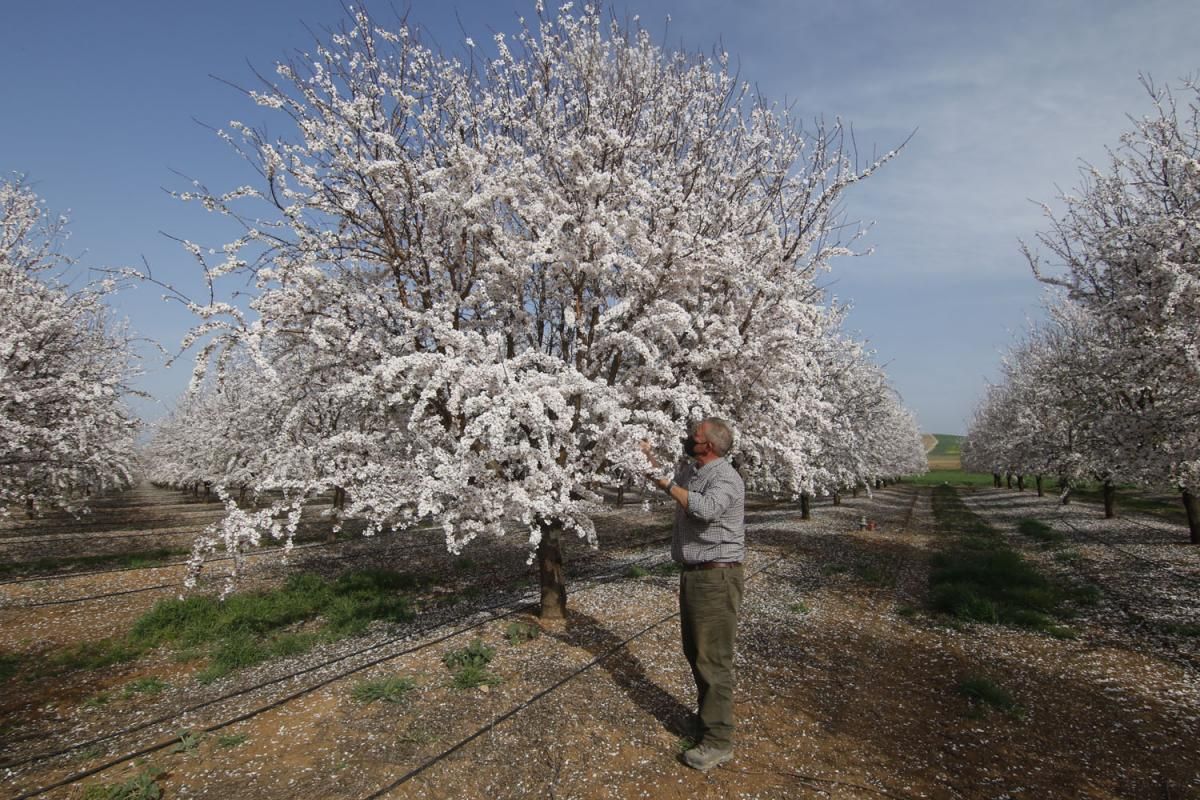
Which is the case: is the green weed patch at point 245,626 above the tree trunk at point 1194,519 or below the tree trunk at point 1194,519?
below

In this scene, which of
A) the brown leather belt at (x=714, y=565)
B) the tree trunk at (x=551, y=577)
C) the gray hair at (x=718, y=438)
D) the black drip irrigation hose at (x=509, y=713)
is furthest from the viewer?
the tree trunk at (x=551, y=577)

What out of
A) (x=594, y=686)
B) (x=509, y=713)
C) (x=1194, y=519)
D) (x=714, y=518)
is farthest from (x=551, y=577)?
(x=1194, y=519)

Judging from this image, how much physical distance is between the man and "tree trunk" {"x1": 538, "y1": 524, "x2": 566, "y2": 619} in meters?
4.27

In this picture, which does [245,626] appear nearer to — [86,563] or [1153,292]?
[86,563]

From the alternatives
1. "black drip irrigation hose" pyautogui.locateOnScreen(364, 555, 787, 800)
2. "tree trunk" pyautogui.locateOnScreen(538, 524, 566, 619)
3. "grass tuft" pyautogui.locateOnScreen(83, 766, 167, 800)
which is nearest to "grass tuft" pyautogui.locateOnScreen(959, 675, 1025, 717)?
"black drip irrigation hose" pyautogui.locateOnScreen(364, 555, 787, 800)

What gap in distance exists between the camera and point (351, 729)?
6.21 m

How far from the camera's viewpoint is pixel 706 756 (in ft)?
17.6

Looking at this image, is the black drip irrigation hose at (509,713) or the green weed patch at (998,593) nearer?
the black drip irrigation hose at (509,713)

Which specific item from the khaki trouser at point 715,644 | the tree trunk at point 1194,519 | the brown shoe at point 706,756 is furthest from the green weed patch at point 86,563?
the tree trunk at point 1194,519

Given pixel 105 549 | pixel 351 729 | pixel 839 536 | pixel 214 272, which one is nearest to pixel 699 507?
pixel 351 729

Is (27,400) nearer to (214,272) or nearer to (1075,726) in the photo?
(214,272)

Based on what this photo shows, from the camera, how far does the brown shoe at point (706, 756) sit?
5363 mm

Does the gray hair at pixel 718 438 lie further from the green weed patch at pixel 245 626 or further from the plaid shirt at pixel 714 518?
the green weed patch at pixel 245 626

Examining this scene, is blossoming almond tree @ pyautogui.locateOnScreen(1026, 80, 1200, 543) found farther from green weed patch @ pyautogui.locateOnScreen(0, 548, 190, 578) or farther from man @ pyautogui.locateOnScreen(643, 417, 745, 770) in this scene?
green weed patch @ pyautogui.locateOnScreen(0, 548, 190, 578)
